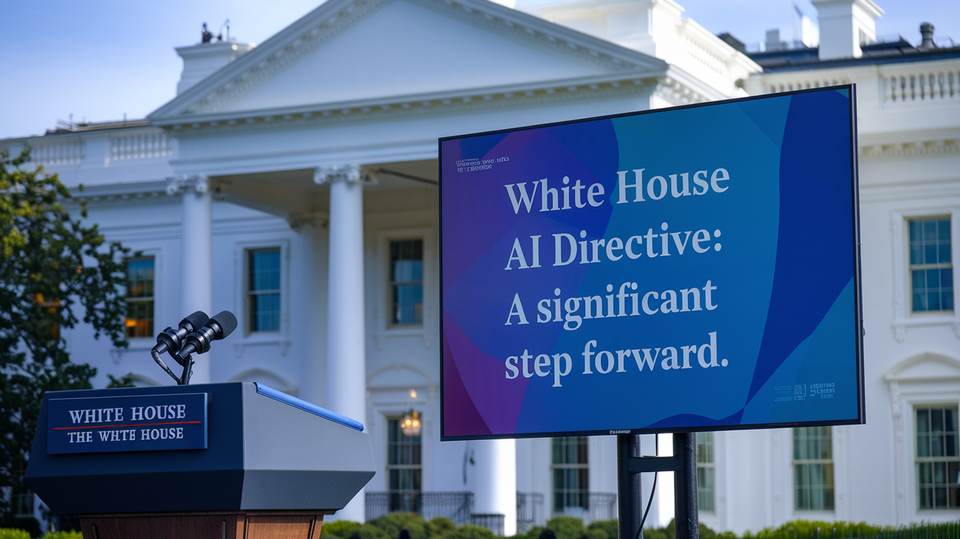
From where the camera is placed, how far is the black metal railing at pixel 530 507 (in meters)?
25.9

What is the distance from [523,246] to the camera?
21.4ft

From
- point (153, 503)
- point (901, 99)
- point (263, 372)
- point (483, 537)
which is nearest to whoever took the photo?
point (153, 503)

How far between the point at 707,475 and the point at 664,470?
20.4 meters

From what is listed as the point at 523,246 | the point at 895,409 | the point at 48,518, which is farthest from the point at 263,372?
the point at 523,246

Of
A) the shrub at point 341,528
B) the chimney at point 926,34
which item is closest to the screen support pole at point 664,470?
the shrub at point 341,528

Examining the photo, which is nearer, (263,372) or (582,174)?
(582,174)

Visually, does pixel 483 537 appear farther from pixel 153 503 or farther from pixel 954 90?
pixel 153 503

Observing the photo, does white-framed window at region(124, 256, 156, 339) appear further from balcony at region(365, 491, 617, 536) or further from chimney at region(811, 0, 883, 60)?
chimney at region(811, 0, 883, 60)

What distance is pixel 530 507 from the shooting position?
86.6 ft

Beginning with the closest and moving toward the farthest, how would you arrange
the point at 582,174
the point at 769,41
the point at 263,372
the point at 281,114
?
the point at 582,174 < the point at 281,114 < the point at 263,372 < the point at 769,41

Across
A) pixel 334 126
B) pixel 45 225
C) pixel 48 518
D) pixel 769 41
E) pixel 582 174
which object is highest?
pixel 769 41

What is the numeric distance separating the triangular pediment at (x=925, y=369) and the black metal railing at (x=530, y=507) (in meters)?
7.72

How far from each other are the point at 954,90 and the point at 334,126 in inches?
504

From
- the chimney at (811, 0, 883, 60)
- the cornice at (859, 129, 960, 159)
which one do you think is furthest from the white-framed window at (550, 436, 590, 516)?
the chimney at (811, 0, 883, 60)
